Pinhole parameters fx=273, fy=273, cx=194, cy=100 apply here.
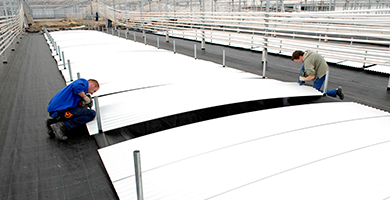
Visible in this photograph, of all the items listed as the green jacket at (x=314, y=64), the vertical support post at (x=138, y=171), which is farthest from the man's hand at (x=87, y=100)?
the green jacket at (x=314, y=64)

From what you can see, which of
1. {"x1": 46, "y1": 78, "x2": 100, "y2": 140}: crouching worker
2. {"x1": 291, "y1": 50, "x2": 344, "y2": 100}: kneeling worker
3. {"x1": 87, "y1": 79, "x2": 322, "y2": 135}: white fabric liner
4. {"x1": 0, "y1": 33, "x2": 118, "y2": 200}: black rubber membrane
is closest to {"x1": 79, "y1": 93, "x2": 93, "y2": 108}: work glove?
{"x1": 46, "y1": 78, "x2": 100, "y2": 140}: crouching worker

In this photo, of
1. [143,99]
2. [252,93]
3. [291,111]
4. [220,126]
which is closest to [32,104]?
[143,99]

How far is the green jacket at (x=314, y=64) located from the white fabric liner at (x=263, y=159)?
6.33 feet

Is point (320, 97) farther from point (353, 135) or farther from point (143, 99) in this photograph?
point (143, 99)

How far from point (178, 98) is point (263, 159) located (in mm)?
2540

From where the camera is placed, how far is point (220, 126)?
4141mm

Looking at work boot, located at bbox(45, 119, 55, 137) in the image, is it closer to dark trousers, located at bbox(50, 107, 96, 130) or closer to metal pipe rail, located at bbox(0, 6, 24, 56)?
dark trousers, located at bbox(50, 107, 96, 130)

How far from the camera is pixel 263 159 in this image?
10.5ft

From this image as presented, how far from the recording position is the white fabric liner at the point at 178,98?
459 cm

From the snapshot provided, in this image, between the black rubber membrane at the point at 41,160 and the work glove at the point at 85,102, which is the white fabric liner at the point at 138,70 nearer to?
the work glove at the point at 85,102

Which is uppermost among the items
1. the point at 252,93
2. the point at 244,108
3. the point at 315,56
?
the point at 315,56

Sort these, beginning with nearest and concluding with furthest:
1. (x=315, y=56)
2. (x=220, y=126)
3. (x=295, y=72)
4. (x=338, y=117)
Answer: (x=220, y=126)
(x=338, y=117)
(x=315, y=56)
(x=295, y=72)

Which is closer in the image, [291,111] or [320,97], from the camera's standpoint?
[291,111]

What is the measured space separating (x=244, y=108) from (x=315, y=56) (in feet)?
6.87
